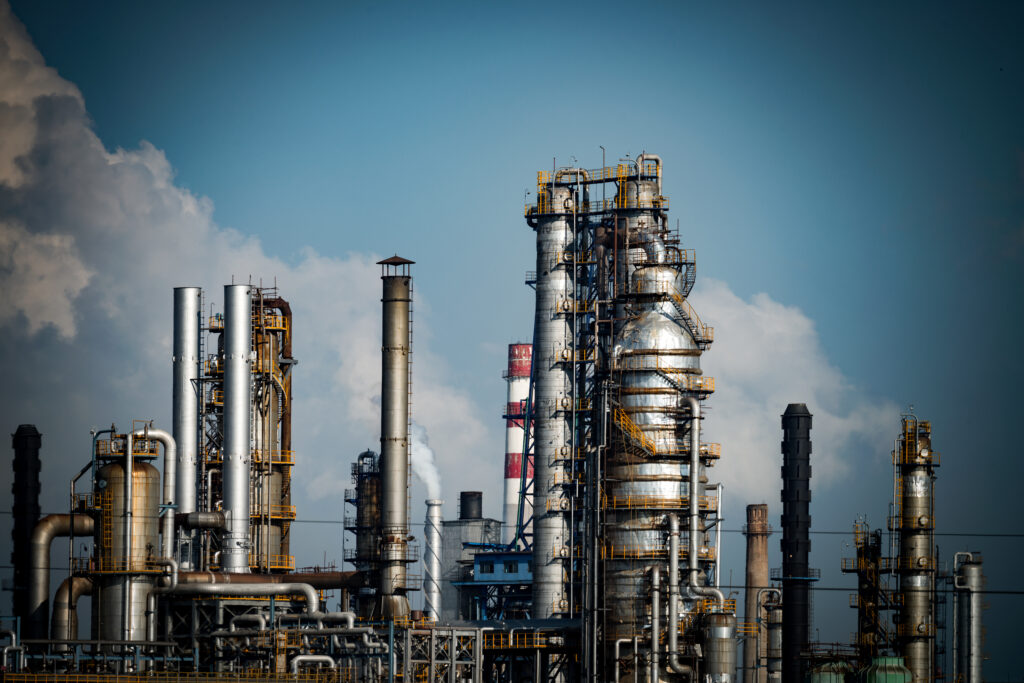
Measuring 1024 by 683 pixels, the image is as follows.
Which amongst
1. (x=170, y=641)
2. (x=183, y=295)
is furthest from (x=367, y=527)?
(x=170, y=641)

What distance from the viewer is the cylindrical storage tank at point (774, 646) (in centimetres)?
7095

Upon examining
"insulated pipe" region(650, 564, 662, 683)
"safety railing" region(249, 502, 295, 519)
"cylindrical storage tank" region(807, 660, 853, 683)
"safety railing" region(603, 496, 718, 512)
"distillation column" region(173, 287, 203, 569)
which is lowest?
"cylindrical storage tank" region(807, 660, 853, 683)

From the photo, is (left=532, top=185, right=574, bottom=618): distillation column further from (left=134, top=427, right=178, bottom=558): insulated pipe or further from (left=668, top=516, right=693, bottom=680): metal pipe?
(left=134, top=427, right=178, bottom=558): insulated pipe

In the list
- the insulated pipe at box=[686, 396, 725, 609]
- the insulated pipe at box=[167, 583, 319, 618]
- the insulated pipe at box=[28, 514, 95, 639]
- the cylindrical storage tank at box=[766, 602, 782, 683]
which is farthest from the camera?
the cylindrical storage tank at box=[766, 602, 782, 683]

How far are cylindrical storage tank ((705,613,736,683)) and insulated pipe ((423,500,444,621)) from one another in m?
29.7

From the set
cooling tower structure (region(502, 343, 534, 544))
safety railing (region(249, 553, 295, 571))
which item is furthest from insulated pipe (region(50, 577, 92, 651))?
cooling tower structure (region(502, 343, 534, 544))

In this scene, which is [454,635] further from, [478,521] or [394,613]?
[478,521]

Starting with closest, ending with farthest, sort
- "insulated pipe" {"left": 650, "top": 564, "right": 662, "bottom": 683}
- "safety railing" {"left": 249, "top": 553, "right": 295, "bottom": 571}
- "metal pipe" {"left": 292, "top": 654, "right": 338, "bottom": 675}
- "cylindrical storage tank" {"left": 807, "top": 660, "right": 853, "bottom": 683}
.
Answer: "metal pipe" {"left": 292, "top": 654, "right": 338, "bottom": 675}
"insulated pipe" {"left": 650, "top": 564, "right": 662, "bottom": 683}
"cylindrical storage tank" {"left": 807, "top": 660, "right": 853, "bottom": 683}
"safety railing" {"left": 249, "top": 553, "right": 295, "bottom": 571}

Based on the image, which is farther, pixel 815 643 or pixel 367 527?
pixel 367 527

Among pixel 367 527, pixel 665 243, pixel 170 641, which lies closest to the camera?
pixel 170 641

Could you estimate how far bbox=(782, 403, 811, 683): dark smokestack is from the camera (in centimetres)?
6500

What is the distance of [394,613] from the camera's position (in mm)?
65688

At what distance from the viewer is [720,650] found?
58.9 m

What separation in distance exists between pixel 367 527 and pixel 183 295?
15435 millimetres
